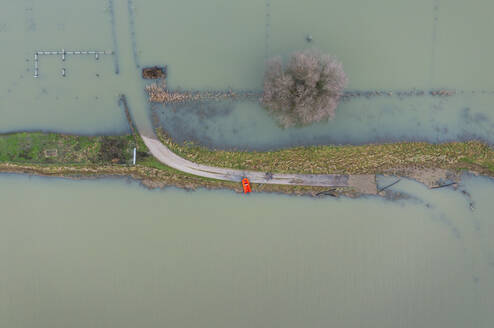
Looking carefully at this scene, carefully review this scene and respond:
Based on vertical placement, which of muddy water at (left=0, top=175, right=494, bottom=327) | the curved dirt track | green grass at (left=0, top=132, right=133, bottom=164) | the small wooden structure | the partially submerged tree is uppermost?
the small wooden structure

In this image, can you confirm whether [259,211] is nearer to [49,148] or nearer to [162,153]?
[162,153]

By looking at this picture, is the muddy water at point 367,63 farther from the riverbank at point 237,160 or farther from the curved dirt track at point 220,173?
the curved dirt track at point 220,173

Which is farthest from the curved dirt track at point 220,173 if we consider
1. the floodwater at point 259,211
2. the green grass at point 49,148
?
the green grass at point 49,148

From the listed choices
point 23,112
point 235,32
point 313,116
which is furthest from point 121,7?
point 313,116

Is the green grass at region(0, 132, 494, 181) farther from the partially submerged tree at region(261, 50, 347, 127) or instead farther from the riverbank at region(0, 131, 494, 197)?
the partially submerged tree at region(261, 50, 347, 127)

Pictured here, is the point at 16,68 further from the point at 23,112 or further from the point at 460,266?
the point at 460,266

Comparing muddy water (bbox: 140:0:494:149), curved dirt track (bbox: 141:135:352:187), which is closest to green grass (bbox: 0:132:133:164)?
curved dirt track (bbox: 141:135:352:187)

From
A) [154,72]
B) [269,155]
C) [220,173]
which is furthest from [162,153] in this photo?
[269,155]
